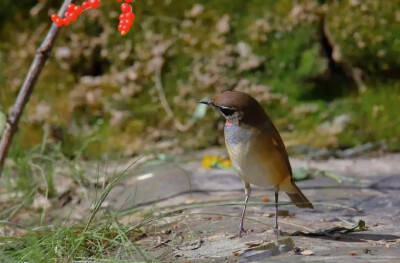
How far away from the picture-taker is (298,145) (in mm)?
5594

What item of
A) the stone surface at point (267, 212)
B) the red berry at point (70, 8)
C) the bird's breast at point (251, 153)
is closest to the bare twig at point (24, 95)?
the red berry at point (70, 8)

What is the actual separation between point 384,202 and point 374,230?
0.72m

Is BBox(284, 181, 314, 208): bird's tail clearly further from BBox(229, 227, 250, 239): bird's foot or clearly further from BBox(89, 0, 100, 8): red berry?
BBox(89, 0, 100, 8): red berry

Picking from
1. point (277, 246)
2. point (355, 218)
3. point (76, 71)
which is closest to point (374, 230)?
point (355, 218)

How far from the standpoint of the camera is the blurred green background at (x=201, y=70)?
5.60 meters

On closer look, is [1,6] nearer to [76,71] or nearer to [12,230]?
[76,71]

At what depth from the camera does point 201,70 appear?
5.79 meters

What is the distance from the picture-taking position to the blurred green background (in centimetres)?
560

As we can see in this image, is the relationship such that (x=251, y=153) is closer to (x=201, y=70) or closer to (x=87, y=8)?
(x=87, y=8)

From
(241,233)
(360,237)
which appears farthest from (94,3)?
(360,237)

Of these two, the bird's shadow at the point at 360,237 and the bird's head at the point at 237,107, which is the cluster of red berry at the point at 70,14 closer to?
the bird's head at the point at 237,107

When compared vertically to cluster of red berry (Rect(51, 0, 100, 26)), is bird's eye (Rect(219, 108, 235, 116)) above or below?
below

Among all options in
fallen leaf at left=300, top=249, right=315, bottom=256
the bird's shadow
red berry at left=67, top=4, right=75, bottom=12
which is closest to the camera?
fallen leaf at left=300, top=249, right=315, bottom=256

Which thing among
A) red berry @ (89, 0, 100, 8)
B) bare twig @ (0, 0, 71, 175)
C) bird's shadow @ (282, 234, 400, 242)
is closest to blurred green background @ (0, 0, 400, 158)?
bare twig @ (0, 0, 71, 175)
